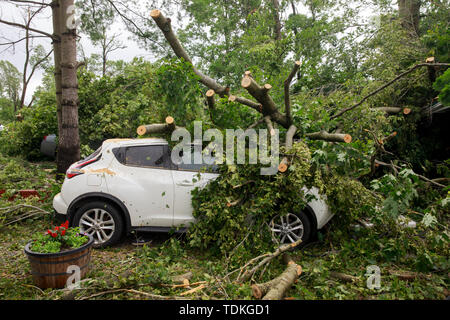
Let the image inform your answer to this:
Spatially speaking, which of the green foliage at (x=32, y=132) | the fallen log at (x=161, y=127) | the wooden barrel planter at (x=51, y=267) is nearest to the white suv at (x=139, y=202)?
the fallen log at (x=161, y=127)

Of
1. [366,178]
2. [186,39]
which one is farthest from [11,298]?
[186,39]

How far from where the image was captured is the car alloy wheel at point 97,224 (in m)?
4.24

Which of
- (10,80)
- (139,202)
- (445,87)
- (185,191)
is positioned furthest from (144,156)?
(10,80)

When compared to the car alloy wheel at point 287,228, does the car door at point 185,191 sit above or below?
above

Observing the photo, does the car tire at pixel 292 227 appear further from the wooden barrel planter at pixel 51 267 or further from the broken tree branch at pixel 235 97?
the wooden barrel planter at pixel 51 267

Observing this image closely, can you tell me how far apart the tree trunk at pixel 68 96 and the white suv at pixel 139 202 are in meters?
2.88

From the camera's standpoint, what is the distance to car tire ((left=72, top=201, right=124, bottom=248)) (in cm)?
423

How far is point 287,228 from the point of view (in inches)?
165

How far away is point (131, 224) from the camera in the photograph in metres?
4.29

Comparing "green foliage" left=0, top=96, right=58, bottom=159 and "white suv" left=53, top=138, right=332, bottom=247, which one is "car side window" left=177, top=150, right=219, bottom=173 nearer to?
"white suv" left=53, top=138, right=332, bottom=247

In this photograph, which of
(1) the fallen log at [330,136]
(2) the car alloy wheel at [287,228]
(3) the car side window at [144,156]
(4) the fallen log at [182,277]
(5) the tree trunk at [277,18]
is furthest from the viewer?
(5) the tree trunk at [277,18]

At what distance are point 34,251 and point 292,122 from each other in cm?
404

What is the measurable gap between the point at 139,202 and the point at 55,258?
1.33 meters
